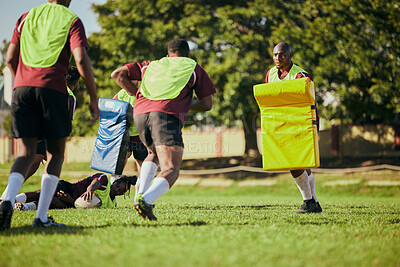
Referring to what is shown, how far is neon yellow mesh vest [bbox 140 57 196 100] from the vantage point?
186 inches

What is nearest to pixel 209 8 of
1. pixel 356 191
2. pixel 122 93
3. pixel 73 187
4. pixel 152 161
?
pixel 356 191

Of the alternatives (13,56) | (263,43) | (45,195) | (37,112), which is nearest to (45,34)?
(13,56)

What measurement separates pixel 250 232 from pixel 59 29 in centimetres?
273

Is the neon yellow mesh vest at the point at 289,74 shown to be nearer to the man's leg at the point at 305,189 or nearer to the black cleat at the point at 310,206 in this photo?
the man's leg at the point at 305,189

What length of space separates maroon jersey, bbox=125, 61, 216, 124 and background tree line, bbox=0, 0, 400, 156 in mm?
12499

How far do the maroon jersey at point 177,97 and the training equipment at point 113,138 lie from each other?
2364 mm

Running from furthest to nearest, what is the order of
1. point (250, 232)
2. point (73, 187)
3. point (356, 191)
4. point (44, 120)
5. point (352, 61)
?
point (352, 61)
point (356, 191)
point (73, 187)
point (44, 120)
point (250, 232)

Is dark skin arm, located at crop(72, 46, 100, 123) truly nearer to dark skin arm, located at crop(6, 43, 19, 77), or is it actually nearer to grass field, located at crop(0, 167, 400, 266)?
dark skin arm, located at crop(6, 43, 19, 77)

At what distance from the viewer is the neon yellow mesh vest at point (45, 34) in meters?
4.18

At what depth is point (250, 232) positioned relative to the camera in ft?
12.7

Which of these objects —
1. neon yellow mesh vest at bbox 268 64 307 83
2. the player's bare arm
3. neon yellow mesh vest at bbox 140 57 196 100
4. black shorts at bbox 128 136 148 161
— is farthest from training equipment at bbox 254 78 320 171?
black shorts at bbox 128 136 148 161

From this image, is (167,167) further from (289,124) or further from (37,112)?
(289,124)

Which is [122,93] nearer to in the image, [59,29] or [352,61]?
[59,29]

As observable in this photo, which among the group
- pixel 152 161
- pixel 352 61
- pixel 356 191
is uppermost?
pixel 352 61
